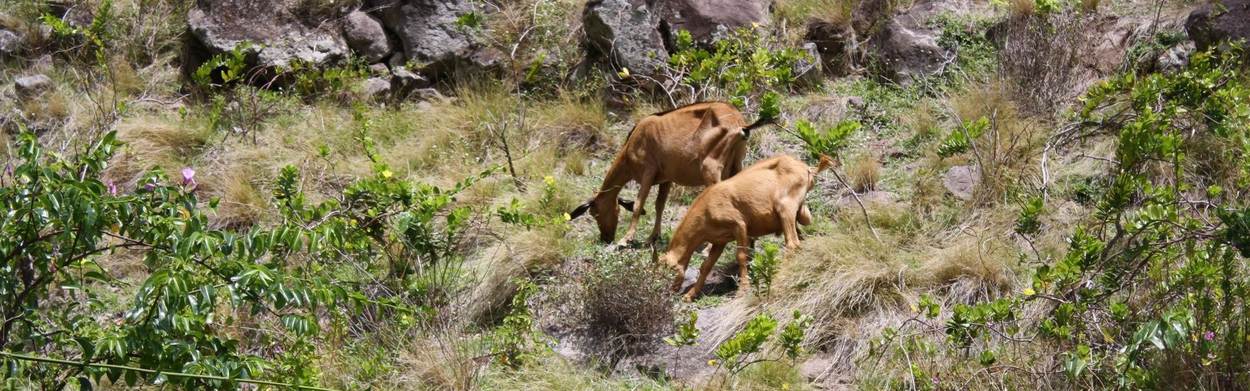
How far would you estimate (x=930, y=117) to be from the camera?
1073 centimetres

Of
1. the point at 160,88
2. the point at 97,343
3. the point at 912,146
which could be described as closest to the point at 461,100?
the point at 160,88

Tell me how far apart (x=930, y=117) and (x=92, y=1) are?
9.36m

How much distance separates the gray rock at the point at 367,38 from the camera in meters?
13.2

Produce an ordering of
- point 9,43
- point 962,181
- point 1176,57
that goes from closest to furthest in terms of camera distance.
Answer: point 962,181
point 1176,57
point 9,43

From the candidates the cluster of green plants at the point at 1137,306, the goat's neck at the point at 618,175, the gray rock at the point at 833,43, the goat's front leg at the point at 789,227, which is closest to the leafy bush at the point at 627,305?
the goat's front leg at the point at 789,227

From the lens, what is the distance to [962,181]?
9.43m

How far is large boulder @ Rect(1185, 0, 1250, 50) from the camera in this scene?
33.6 feet

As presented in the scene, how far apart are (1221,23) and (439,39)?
7286 mm

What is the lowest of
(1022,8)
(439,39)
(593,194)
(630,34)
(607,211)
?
(593,194)

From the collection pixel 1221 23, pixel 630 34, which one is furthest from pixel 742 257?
pixel 1221 23

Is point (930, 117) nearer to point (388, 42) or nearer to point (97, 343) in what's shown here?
point (388, 42)

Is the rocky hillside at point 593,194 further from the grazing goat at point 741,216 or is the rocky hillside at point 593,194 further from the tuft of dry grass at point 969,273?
the grazing goat at point 741,216

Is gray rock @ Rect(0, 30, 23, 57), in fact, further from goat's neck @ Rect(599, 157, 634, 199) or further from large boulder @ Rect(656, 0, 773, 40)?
goat's neck @ Rect(599, 157, 634, 199)

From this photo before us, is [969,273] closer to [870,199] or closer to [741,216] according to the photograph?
[741,216]
